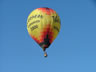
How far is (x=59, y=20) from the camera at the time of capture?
147m

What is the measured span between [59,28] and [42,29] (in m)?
4.48

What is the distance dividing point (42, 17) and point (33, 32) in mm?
3130

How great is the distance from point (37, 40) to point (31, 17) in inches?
180

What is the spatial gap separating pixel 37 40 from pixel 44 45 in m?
1.66

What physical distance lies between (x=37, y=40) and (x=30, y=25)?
3284 mm

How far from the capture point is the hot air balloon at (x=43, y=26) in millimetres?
143500

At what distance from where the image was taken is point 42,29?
143500 mm

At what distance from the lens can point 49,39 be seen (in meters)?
144

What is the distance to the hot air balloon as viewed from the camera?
471 feet

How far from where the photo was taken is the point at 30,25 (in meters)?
145

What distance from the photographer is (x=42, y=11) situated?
145 metres

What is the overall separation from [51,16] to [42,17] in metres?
1.70

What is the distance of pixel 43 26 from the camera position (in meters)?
→ 144

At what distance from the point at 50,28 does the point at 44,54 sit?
4.96m
